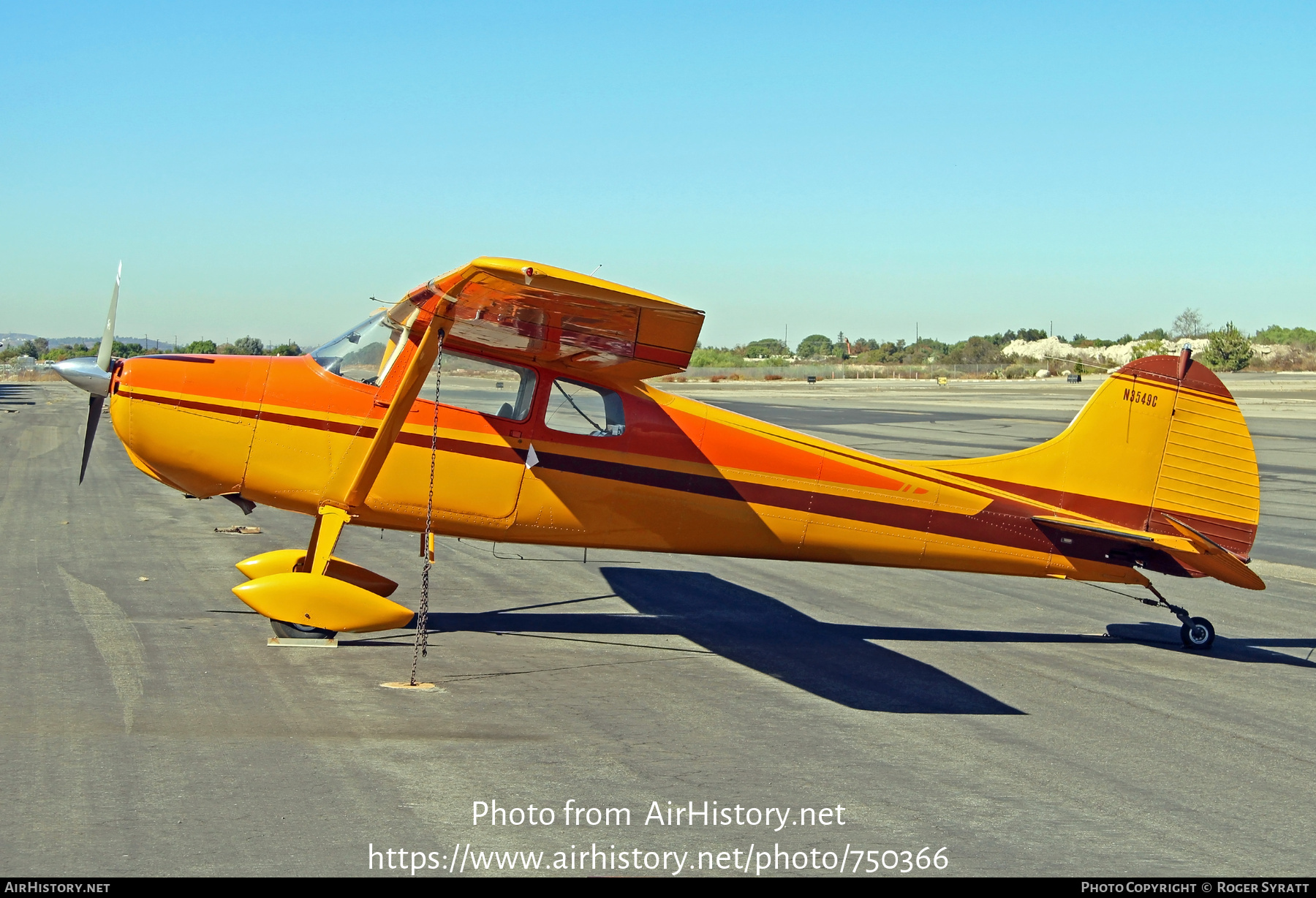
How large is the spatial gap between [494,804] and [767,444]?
4.69 metres

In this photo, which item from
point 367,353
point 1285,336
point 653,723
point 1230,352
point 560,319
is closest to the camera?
point 653,723

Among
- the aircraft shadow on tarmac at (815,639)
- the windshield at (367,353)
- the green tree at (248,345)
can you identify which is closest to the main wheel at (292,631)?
the aircraft shadow on tarmac at (815,639)

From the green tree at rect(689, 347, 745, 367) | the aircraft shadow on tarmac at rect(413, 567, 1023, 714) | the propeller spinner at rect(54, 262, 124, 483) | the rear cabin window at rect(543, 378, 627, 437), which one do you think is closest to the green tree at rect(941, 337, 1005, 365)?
the green tree at rect(689, 347, 745, 367)

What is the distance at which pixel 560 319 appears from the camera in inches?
301

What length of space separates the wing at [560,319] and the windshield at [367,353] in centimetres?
34

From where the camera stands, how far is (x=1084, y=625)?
1005 centimetres

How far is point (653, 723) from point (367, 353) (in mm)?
3947

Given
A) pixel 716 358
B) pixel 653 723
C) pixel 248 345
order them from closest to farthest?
1. pixel 653 723
2. pixel 248 345
3. pixel 716 358

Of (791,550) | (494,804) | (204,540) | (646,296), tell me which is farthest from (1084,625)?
(204,540)

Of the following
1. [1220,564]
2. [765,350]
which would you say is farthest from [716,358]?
[1220,564]

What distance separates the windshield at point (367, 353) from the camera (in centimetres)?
847

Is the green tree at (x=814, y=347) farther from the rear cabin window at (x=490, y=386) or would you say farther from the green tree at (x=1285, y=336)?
the rear cabin window at (x=490, y=386)

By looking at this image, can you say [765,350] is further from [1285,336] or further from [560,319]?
[560,319]

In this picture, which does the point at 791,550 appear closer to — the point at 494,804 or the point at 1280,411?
the point at 494,804
